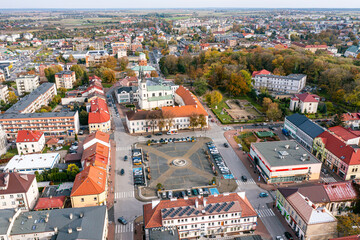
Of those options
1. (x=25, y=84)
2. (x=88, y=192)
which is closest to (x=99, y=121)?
(x=88, y=192)

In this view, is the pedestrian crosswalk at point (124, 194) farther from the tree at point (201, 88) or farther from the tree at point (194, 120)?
the tree at point (201, 88)

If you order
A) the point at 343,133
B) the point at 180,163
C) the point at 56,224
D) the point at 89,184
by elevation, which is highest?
the point at 343,133

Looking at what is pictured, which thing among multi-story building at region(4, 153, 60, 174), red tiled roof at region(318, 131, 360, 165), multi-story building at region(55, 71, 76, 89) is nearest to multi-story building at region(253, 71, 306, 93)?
red tiled roof at region(318, 131, 360, 165)

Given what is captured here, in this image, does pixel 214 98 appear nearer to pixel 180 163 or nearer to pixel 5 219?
pixel 180 163

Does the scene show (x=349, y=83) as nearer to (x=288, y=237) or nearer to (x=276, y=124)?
(x=276, y=124)

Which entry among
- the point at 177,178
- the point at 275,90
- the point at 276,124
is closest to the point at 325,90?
the point at 275,90

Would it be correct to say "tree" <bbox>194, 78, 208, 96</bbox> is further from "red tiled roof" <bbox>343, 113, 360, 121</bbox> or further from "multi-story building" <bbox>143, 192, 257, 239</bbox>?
"multi-story building" <bbox>143, 192, 257, 239</bbox>
